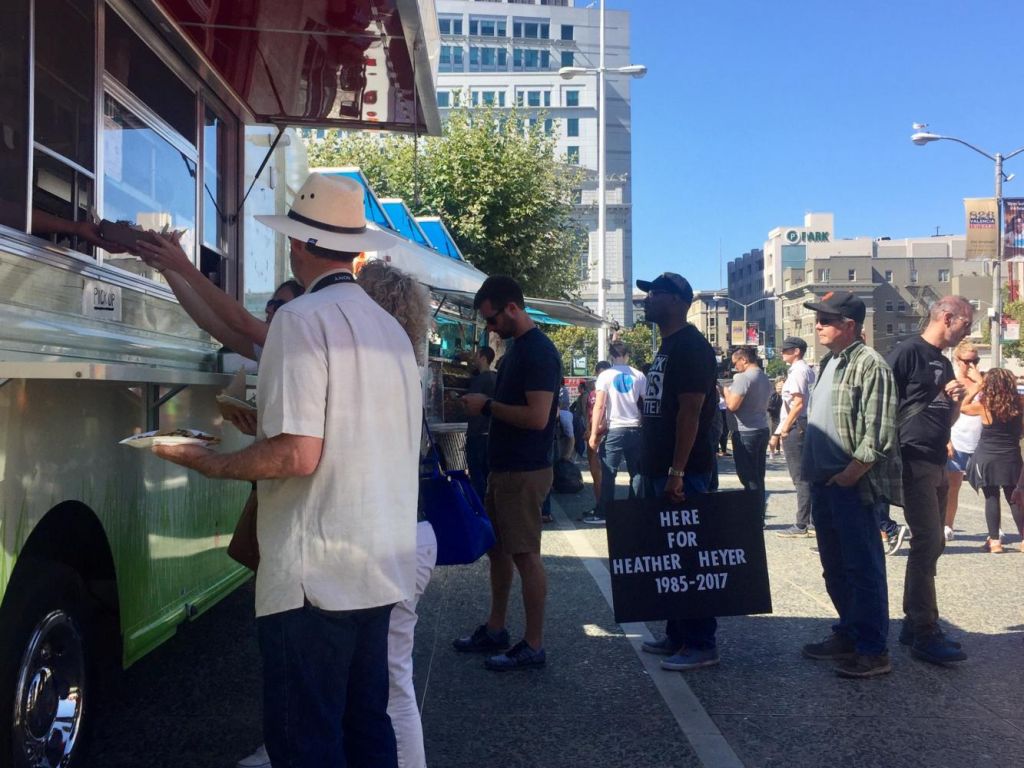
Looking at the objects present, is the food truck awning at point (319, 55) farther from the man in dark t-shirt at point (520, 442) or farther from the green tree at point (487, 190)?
the green tree at point (487, 190)

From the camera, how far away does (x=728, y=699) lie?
181 inches

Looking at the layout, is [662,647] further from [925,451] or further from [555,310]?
[555,310]

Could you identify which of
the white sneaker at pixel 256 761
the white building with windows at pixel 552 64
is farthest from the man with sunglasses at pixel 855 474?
the white building with windows at pixel 552 64

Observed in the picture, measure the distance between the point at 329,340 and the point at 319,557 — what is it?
54cm

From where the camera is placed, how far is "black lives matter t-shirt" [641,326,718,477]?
499 centimetres

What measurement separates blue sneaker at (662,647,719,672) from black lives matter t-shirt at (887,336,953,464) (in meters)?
1.54

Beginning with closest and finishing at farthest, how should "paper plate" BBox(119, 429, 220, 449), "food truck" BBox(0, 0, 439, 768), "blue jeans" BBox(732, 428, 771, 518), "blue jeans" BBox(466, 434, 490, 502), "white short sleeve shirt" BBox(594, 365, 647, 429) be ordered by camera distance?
"paper plate" BBox(119, 429, 220, 449)
"food truck" BBox(0, 0, 439, 768)
"blue jeans" BBox(466, 434, 490, 502)
"blue jeans" BBox(732, 428, 771, 518)
"white short sleeve shirt" BBox(594, 365, 647, 429)

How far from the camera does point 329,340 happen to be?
239cm

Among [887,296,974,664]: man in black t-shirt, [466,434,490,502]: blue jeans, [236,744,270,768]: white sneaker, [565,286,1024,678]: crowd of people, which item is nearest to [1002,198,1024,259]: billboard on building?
[466,434,490,502]: blue jeans

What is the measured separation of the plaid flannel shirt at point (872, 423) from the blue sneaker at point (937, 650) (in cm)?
82

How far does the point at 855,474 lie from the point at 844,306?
0.96 metres

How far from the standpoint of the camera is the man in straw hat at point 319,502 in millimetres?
2355

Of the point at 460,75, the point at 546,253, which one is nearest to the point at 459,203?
the point at 546,253

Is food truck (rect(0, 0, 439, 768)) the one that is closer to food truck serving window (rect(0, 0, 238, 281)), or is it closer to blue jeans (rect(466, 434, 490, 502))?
food truck serving window (rect(0, 0, 238, 281))
